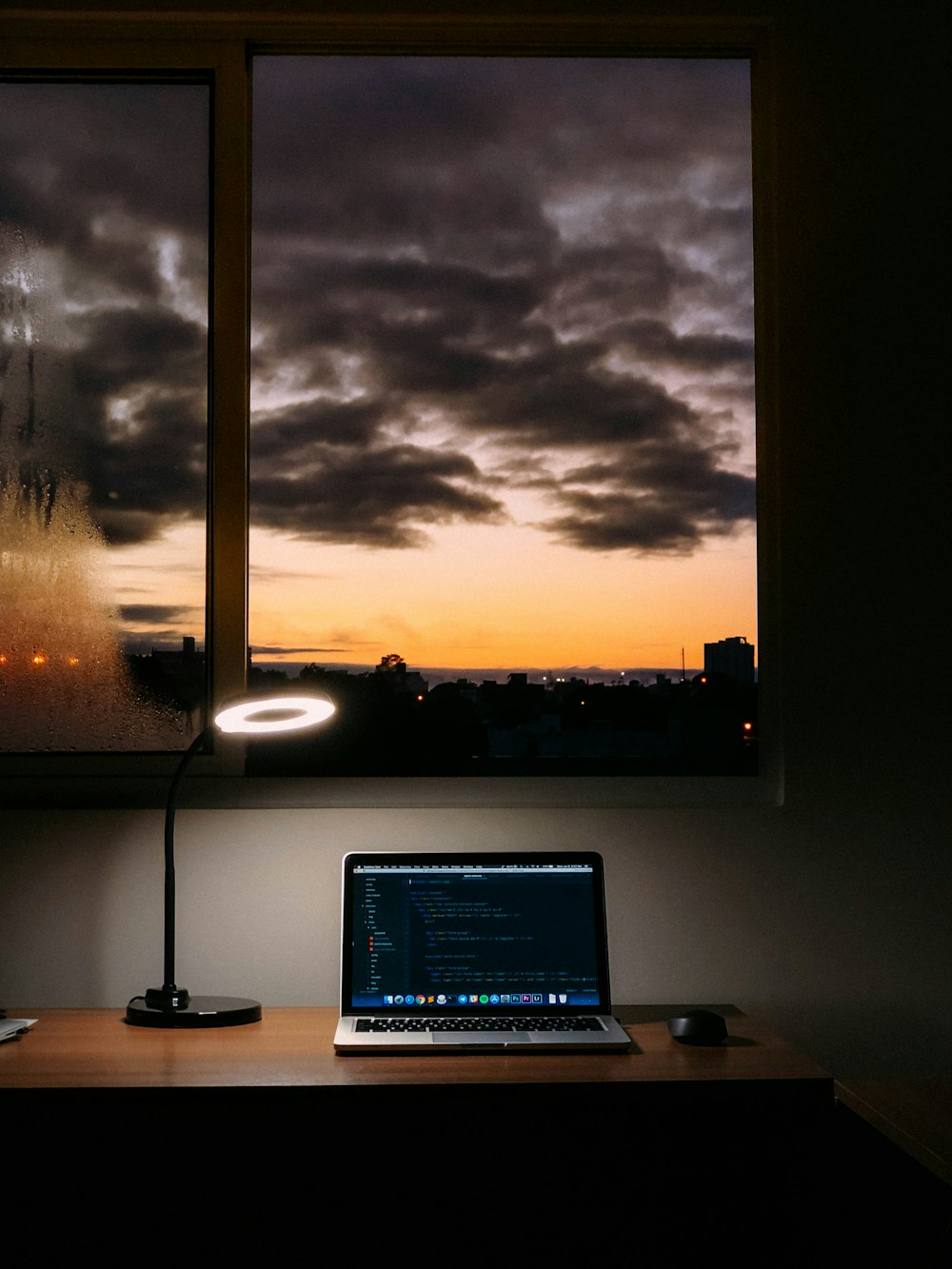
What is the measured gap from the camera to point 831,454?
2.22m

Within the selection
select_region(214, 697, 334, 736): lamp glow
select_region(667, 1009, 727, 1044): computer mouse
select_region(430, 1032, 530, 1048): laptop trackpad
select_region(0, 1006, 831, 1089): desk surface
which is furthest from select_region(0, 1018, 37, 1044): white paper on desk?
select_region(667, 1009, 727, 1044): computer mouse

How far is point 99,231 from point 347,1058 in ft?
5.73

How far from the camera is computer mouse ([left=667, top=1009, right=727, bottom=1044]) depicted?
175 centimetres

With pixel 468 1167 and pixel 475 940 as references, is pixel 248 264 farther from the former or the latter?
pixel 468 1167

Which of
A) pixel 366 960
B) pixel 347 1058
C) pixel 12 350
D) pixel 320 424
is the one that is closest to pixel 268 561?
pixel 320 424

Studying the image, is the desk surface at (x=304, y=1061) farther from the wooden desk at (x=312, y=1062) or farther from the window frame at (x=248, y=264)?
the window frame at (x=248, y=264)

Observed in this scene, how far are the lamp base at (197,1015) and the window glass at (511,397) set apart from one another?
65 centimetres

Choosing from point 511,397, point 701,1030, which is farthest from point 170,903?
point 511,397

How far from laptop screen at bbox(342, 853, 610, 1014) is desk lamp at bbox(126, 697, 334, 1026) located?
231mm

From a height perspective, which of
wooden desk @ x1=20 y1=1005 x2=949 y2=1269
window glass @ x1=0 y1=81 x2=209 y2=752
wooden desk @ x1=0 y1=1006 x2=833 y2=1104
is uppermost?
window glass @ x1=0 y1=81 x2=209 y2=752

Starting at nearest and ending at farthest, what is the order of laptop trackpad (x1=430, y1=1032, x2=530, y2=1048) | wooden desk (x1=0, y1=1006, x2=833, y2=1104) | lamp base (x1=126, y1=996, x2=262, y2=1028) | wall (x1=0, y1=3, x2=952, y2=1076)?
1. wooden desk (x1=0, y1=1006, x2=833, y2=1104)
2. laptop trackpad (x1=430, y1=1032, x2=530, y2=1048)
3. lamp base (x1=126, y1=996, x2=262, y2=1028)
4. wall (x1=0, y1=3, x2=952, y2=1076)

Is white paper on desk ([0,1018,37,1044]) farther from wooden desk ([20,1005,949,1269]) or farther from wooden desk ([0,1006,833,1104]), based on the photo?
wooden desk ([20,1005,949,1269])

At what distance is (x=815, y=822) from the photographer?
2.19m

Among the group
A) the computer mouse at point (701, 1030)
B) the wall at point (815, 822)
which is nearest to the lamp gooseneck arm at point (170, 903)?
the wall at point (815, 822)
